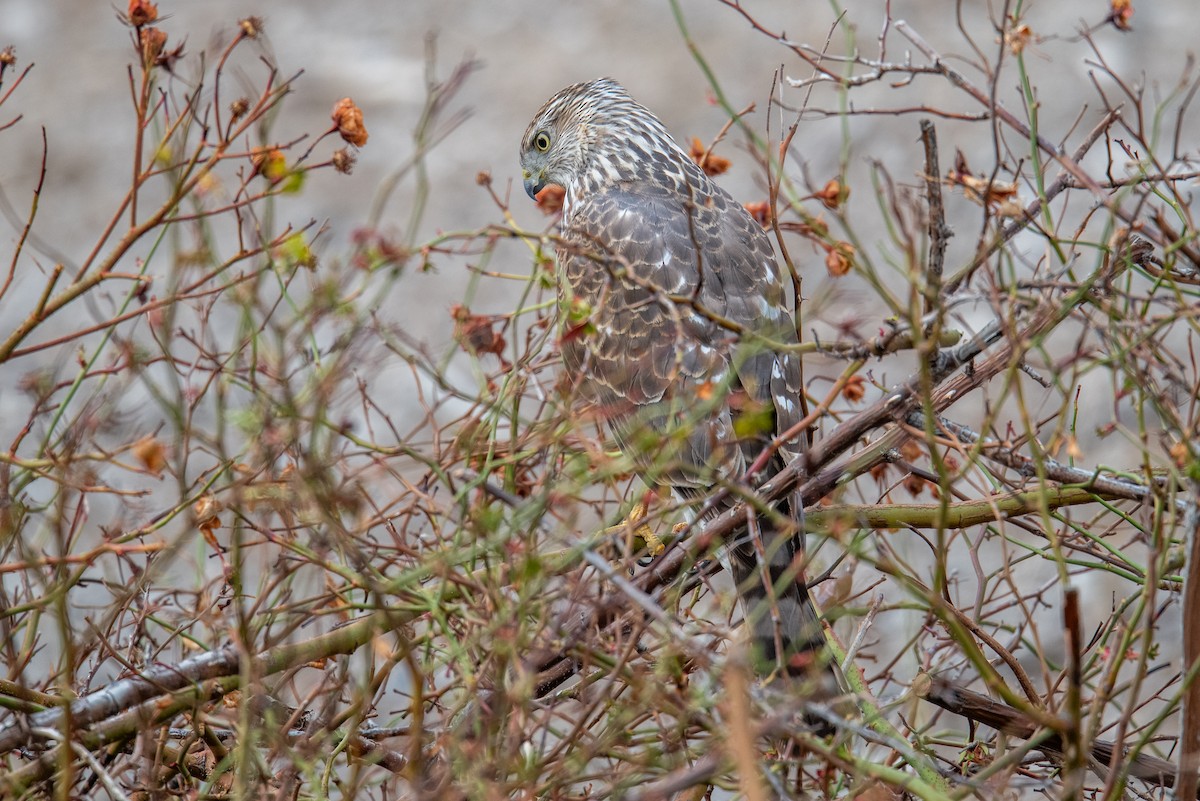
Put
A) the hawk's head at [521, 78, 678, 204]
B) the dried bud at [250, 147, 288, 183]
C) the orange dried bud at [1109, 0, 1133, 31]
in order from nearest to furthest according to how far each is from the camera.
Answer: the dried bud at [250, 147, 288, 183]
the orange dried bud at [1109, 0, 1133, 31]
the hawk's head at [521, 78, 678, 204]

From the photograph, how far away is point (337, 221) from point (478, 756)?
5.24 m

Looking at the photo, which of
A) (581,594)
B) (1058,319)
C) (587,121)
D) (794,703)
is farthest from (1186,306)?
(587,121)

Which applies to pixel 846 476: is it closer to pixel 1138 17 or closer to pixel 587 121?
pixel 587 121

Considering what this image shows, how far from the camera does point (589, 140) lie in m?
3.99

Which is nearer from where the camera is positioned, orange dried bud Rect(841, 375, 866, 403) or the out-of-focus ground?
orange dried bud Rect(841, 375, 866, 403)

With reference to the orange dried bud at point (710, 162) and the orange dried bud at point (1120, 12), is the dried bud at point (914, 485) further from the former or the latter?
the orange dried bud at point (1120, 12)

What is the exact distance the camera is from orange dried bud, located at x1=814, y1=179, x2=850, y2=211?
6.60 feet

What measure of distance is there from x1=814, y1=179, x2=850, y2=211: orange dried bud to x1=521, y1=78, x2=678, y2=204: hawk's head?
139 cm

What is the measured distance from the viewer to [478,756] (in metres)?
1.53

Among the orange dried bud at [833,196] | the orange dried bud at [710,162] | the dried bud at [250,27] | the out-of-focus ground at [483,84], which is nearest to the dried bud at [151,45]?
the dried bud at [250,27]

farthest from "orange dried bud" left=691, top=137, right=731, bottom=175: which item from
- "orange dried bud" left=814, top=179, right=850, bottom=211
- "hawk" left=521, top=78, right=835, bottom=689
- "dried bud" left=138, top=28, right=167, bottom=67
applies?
"dried bud" left=138, top=28, right=167, bottom=67

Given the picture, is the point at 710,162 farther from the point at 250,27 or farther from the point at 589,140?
the point at 250,27

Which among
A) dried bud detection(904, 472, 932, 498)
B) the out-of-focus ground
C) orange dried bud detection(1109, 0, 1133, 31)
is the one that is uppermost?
the out-of-focus ground

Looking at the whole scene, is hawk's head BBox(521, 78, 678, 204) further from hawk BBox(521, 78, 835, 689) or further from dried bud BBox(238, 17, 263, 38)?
dried bud BBox(238, 17, 263, 38)
